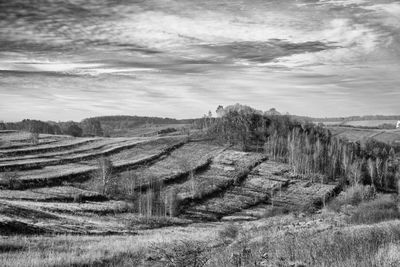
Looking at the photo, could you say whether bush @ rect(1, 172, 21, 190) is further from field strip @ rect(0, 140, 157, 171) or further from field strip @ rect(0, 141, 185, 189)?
field strip @ rect(0, 140, 157, 171)

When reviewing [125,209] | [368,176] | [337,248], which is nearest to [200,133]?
[368,176]

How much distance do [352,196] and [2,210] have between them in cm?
8133

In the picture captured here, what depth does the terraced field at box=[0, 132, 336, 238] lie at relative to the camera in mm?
88750

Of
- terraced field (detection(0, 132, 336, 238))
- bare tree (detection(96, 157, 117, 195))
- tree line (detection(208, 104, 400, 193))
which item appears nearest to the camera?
terraced field (detection(0, 132, 336, 238))

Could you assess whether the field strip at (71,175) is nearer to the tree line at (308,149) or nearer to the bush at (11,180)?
the bush at (11,180)

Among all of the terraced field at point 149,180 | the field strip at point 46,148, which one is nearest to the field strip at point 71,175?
the terraced field at point 149,180

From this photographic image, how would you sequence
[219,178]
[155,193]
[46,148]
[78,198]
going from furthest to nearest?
[46,148]
[219,178]
[155,193]
[78,198]

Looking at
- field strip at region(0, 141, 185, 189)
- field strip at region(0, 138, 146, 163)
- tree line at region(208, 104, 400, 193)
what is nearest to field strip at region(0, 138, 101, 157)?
field strip at region(0, 138, 146, 163)

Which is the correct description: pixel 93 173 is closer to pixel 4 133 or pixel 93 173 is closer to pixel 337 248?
pixel 4 133

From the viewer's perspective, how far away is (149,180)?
120625 mm

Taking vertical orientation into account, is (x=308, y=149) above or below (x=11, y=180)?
above

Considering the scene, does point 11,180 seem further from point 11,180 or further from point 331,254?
point 331,254

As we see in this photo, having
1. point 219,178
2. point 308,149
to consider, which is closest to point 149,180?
point 219,178

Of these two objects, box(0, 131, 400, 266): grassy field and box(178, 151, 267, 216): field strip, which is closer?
box(0, 131, 400, 266): grassy field
